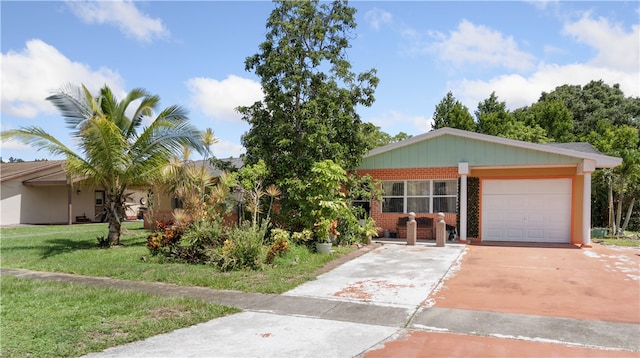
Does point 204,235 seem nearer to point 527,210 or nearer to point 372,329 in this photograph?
point 372,329

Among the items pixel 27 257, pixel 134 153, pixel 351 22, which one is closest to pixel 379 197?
pixel 351 22

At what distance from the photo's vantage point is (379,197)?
1630cm

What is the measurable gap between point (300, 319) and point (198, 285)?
320 cm

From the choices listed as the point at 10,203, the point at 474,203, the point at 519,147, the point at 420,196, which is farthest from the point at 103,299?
the point at 10,203

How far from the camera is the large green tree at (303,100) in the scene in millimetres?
14781

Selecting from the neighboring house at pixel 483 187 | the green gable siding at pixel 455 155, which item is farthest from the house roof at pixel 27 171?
the neighboring house at pixel 483 187

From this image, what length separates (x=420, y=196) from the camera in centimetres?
1678

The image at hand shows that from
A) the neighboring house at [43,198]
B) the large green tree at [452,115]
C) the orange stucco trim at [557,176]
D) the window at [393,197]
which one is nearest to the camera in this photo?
the orange stucco trim at [557,176]

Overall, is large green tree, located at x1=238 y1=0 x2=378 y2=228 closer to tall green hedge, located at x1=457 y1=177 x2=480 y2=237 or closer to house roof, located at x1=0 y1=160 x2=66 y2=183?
tall green hedge, located at x1=457 y1=177 x2=480 y2=237

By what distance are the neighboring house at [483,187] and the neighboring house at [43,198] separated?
47.1ft

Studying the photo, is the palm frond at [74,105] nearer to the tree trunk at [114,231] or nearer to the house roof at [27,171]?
the tree trunk at [114,231]

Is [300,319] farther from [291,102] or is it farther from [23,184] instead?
[23,184]

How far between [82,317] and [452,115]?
95.6 feet

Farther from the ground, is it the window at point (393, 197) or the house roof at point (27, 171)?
the house roof at point (27, 171)
